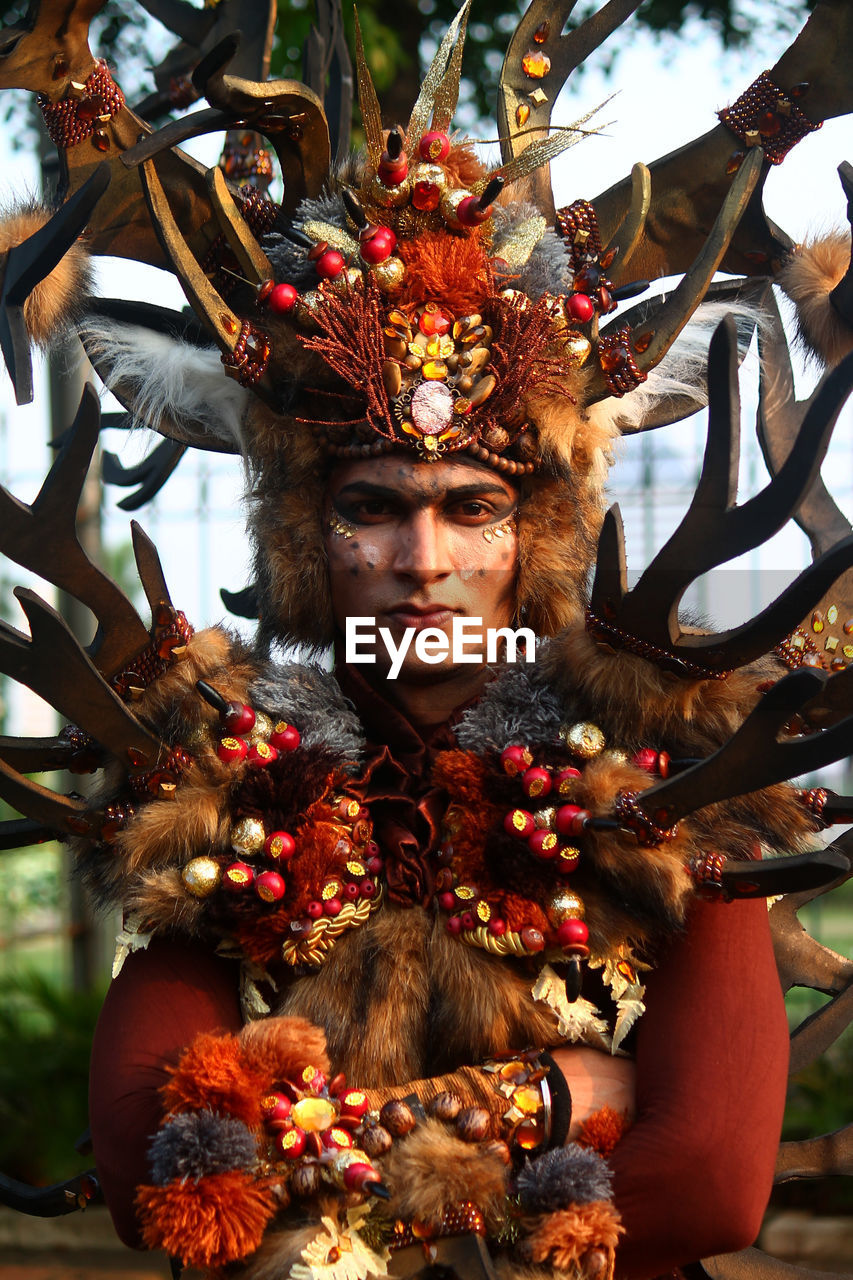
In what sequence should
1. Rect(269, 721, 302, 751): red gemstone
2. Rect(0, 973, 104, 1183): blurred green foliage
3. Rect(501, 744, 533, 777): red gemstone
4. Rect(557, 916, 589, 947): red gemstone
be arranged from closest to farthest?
Rect(557, 916, 589, 947): red gemstone
Rect(501, 744, 533, 777): red gemstone
Rect(269, 721, 302, 751): red gemstone
Rect(0, 973, 104, 1183): blurred green foliage

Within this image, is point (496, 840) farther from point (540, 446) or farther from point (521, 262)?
point (521, 262)

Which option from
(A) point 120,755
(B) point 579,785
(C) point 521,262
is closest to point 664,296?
(C) point 521,262

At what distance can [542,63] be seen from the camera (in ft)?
8.30

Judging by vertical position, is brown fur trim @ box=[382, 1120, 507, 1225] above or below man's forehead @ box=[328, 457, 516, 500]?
below

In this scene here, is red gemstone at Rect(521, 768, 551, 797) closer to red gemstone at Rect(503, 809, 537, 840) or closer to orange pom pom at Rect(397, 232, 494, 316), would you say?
red gemstone at Rect(503, 809, 537, 840)

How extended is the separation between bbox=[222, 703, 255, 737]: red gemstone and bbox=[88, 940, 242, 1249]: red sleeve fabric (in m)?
0.35

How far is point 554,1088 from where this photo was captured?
5.95ft

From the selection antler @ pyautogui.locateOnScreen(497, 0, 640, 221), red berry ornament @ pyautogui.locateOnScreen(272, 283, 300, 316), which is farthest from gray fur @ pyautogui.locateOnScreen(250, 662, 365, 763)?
antler @ pyautogui.locateOnScreen(497, 0, 640, 221)

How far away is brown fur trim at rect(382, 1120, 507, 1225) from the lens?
169cm

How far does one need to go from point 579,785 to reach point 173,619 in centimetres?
72

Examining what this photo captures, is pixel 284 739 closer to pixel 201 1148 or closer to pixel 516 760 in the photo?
pixel 516 760

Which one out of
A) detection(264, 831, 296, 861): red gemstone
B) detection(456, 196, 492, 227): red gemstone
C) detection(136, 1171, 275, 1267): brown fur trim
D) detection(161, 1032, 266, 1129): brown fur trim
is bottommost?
detection(136, 1171, 275, 1267): brown fur trim

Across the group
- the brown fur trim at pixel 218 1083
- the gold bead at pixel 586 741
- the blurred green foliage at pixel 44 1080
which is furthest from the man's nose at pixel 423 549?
the blurred green foliage at pixel 44 1080

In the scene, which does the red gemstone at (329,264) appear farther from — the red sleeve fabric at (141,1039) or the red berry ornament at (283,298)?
the red sleeve fabric at (141,1039)
